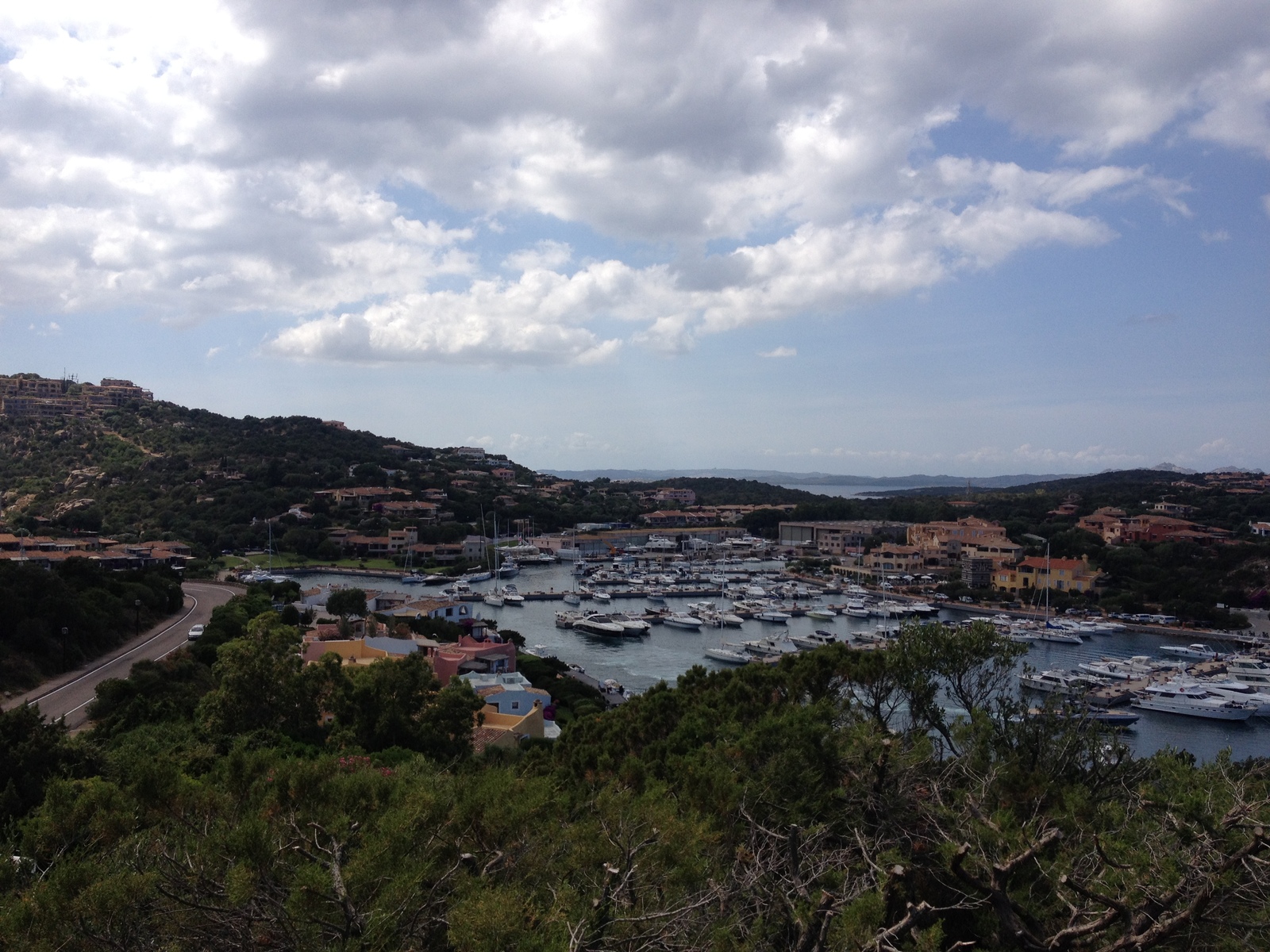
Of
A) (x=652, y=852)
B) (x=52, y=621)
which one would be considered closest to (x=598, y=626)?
(x=52, y=621)

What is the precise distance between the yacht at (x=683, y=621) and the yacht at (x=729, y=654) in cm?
333

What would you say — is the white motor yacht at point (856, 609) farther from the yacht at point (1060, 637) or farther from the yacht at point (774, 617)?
the yacht at point (1060, 637)

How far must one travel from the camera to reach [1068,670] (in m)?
19.8

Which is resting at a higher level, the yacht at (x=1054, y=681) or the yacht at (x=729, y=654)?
the yacht at (x=1054, y=681)

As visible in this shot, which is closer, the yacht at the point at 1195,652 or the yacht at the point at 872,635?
the yacht at the point at 1195,652

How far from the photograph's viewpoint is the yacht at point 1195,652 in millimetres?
21219

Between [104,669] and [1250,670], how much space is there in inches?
909

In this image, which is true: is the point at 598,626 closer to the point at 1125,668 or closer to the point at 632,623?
the point at 632,623

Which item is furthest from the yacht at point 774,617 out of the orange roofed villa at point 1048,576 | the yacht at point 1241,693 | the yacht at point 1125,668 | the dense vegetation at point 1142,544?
the yacht at point 1241,693

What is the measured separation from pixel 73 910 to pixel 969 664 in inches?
269

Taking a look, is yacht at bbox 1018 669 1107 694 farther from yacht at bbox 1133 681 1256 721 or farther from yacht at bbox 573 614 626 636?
yacht at bbox 573 614 626 636

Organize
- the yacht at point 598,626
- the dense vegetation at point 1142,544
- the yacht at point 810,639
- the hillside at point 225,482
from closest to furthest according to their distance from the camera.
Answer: the yacht at point 810,639 → the yacht at point 598,626 → the dense vegetation at point 1142,544 → the hillside at point 225,482

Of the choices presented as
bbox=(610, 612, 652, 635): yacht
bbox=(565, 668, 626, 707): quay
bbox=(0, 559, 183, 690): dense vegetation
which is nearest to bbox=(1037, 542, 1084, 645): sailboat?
bbox=(610, 612, 652, 635): yacht

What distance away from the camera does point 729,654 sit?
21.2m
